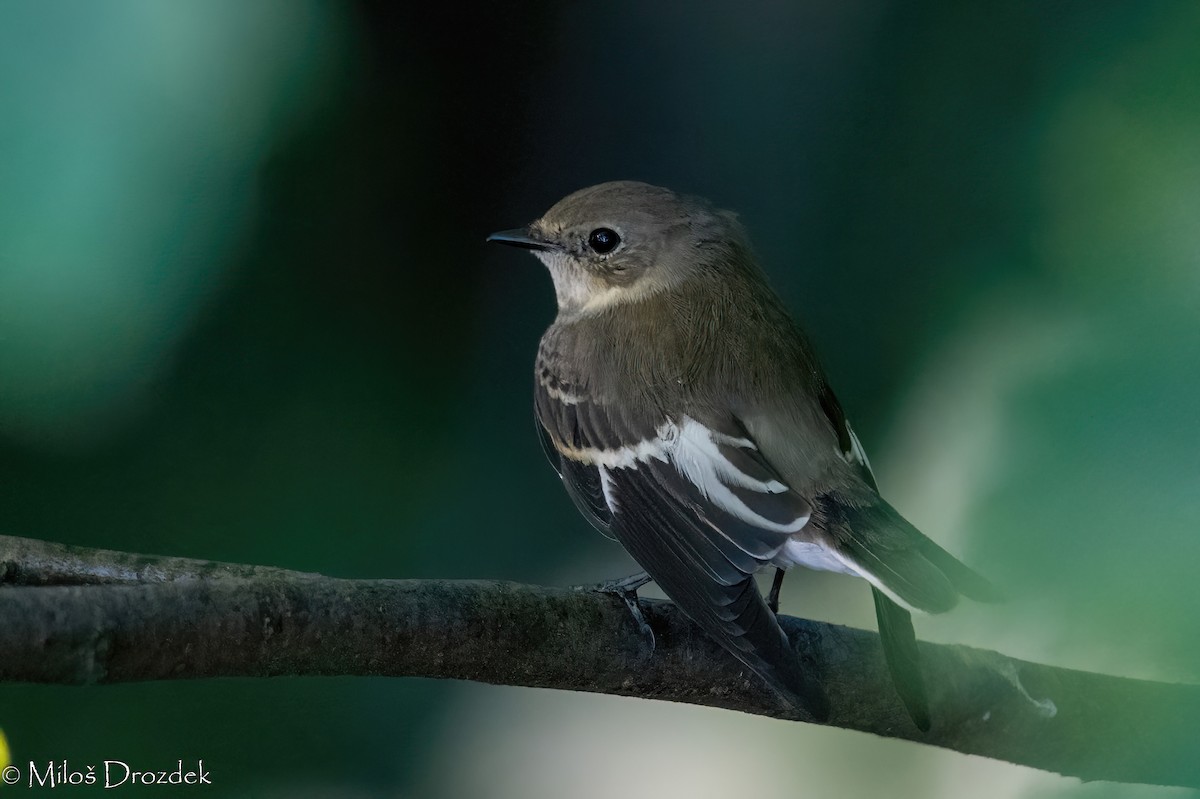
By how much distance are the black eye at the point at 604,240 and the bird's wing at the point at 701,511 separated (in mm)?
180

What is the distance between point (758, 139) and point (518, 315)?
0.38m

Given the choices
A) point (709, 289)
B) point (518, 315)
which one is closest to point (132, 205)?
point (518, 315)

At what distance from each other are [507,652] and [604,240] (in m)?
0.53

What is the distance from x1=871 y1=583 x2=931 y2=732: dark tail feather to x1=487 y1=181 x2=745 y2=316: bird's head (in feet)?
1.44

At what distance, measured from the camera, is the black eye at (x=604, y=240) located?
1166mm

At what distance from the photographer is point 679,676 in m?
0.91

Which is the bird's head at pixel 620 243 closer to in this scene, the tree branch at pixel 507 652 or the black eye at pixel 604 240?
the black eye at pixel 604 240

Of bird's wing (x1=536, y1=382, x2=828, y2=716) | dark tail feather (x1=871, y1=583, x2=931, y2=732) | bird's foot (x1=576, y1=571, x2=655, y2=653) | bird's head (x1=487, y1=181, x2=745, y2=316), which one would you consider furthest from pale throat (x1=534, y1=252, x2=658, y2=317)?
dark tail feather (x1=871, y1=583, x2=931, y2=732)

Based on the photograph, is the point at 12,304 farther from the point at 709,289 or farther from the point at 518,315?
the point at 709,289

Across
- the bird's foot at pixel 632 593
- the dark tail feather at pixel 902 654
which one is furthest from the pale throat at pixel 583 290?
the dark tail feather at pixel 902 654

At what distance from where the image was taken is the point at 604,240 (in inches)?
46.0

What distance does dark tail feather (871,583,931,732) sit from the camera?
837mm

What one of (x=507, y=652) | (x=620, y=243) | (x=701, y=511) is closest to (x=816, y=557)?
(x=701, y=511)

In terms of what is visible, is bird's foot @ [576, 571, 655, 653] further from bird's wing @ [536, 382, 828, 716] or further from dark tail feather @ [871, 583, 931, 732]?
dark tail feather @ [871, 583, 931, 732]
